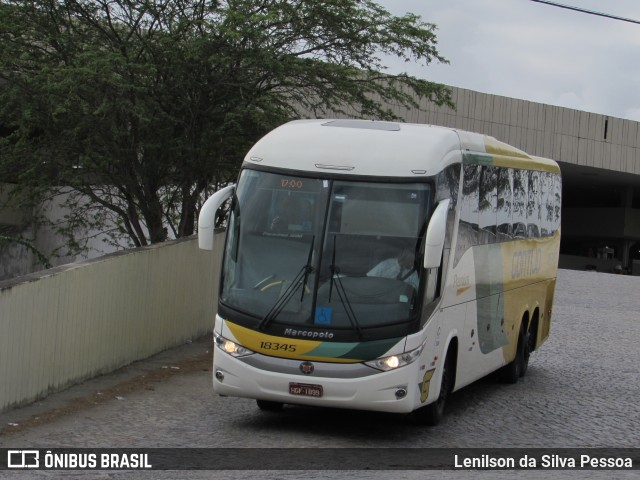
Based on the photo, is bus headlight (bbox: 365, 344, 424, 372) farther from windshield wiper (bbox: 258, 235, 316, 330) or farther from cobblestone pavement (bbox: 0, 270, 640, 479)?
windshield wiper (bbox: 258, 235, 316, 330)

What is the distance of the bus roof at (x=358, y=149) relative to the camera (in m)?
11.2

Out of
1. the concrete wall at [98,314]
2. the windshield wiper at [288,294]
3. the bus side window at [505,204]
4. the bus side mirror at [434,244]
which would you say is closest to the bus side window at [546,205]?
the bus side window at [505,204]

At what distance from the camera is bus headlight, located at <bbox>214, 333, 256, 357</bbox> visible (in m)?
10.9

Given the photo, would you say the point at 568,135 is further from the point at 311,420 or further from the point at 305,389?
the point at 305,389

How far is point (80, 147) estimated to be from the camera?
21.9 meters

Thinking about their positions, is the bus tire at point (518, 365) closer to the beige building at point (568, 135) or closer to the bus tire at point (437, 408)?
the bus tire at point (437, 408)

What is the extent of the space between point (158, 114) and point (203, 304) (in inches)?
163

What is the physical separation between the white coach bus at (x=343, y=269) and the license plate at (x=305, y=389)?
1 centimetres

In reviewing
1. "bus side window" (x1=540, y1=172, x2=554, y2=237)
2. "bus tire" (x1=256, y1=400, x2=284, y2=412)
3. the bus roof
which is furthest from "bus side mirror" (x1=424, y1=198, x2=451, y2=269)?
"bus side window" (x1=540, y1=172, x2=554, y2=237)

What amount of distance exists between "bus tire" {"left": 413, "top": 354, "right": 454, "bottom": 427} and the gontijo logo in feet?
13.5

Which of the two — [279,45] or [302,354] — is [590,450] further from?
[279,45]

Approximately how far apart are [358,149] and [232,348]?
241 cm

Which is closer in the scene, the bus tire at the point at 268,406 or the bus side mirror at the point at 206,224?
the bus side mirror at the point at 206,224

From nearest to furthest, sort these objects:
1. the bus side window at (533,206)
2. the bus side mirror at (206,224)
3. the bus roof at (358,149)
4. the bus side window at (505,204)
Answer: the bus roof at (358,149), the bus side mirror at (206,224), the bus side window at (505,204), the bus side window at (533,206)
